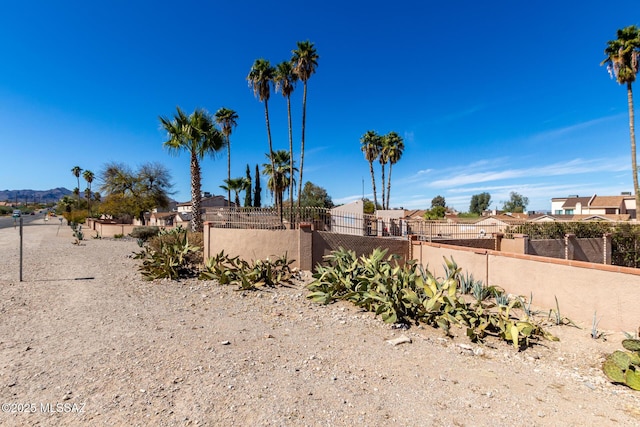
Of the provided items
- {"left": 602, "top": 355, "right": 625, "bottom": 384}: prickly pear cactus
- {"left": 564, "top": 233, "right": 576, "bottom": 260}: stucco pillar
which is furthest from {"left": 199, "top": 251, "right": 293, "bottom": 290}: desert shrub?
{"left": 564, "top": 233, "right": 576, "bottom": 260}: stucco pillar

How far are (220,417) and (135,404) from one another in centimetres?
88

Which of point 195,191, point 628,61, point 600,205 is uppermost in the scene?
point 628,61

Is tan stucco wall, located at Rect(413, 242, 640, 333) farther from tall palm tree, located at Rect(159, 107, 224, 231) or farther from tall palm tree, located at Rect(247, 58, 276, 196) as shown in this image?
tall palm tree, located at Rect(247, 58, 276, 196)

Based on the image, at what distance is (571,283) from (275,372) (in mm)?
6323

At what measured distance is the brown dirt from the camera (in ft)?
9.87

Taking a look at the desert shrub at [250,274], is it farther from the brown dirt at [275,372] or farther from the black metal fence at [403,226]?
the black metal fence at [403,226]

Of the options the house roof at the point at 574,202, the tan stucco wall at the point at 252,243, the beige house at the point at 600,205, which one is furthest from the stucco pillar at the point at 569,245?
the house roof at the point at 574,202

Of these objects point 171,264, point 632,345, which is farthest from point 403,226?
point 632,345

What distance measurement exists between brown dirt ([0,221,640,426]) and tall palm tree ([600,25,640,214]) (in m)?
23.1

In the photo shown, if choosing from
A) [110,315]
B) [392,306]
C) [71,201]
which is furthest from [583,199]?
[71,201]

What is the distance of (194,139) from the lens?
15359mm

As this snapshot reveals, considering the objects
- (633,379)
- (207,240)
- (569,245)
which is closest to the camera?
(633,379)

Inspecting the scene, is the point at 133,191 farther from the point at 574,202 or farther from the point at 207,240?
the point at 574,202

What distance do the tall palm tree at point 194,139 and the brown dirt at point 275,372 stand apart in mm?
9427
